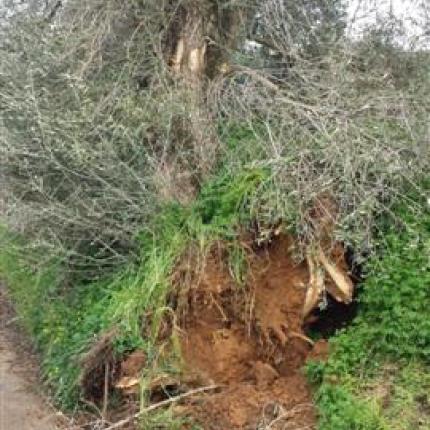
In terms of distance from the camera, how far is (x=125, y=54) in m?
7.57

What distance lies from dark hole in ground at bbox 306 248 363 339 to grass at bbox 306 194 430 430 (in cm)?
21

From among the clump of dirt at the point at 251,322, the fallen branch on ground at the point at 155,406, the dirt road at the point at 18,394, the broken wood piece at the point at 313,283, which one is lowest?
the dirt road at the point at 18,394

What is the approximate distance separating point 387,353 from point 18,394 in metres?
3.31

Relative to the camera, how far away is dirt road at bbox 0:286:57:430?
17.4 ft

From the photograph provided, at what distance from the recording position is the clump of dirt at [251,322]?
512 centimetres

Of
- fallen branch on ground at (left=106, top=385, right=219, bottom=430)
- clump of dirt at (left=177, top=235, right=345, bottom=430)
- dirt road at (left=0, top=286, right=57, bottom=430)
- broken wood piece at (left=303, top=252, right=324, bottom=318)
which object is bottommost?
dirt road at (left=0, top=286, right=57, bottom=430)

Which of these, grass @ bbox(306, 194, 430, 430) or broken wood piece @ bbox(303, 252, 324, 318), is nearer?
grass @ bbox(306, 194, 430, 430)

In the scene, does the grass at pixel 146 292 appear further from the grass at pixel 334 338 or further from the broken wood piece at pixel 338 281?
the broken wood piece at pixel 338 281

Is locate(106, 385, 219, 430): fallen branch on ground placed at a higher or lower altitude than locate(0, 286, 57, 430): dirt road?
higher

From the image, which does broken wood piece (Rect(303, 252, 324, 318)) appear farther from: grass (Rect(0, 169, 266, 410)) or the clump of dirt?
grass (Rect(0, 169, 266, 410))

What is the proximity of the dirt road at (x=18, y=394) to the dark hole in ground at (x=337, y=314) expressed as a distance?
2.28m

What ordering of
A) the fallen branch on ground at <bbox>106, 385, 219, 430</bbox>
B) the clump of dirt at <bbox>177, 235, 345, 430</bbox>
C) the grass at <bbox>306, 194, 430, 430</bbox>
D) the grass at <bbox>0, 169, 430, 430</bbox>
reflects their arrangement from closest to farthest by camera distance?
the grass at <bbox>306, 194, 430, 430</bbox> < the grass at <bbox>0, 169, 430, 430</bbox> < the fallen branch on ground at <bbox>106, 385, 219, 430</bbox> < the clump of dirt at <bbox>177, 235, 345, 430</bbox>

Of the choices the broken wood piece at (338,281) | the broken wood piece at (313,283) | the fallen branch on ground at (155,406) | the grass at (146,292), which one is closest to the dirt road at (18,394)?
the grass at (146,292)

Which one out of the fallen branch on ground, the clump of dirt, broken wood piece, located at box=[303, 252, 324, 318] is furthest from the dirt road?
broken wood piece, located at box=[303, 252, 324, 318]
